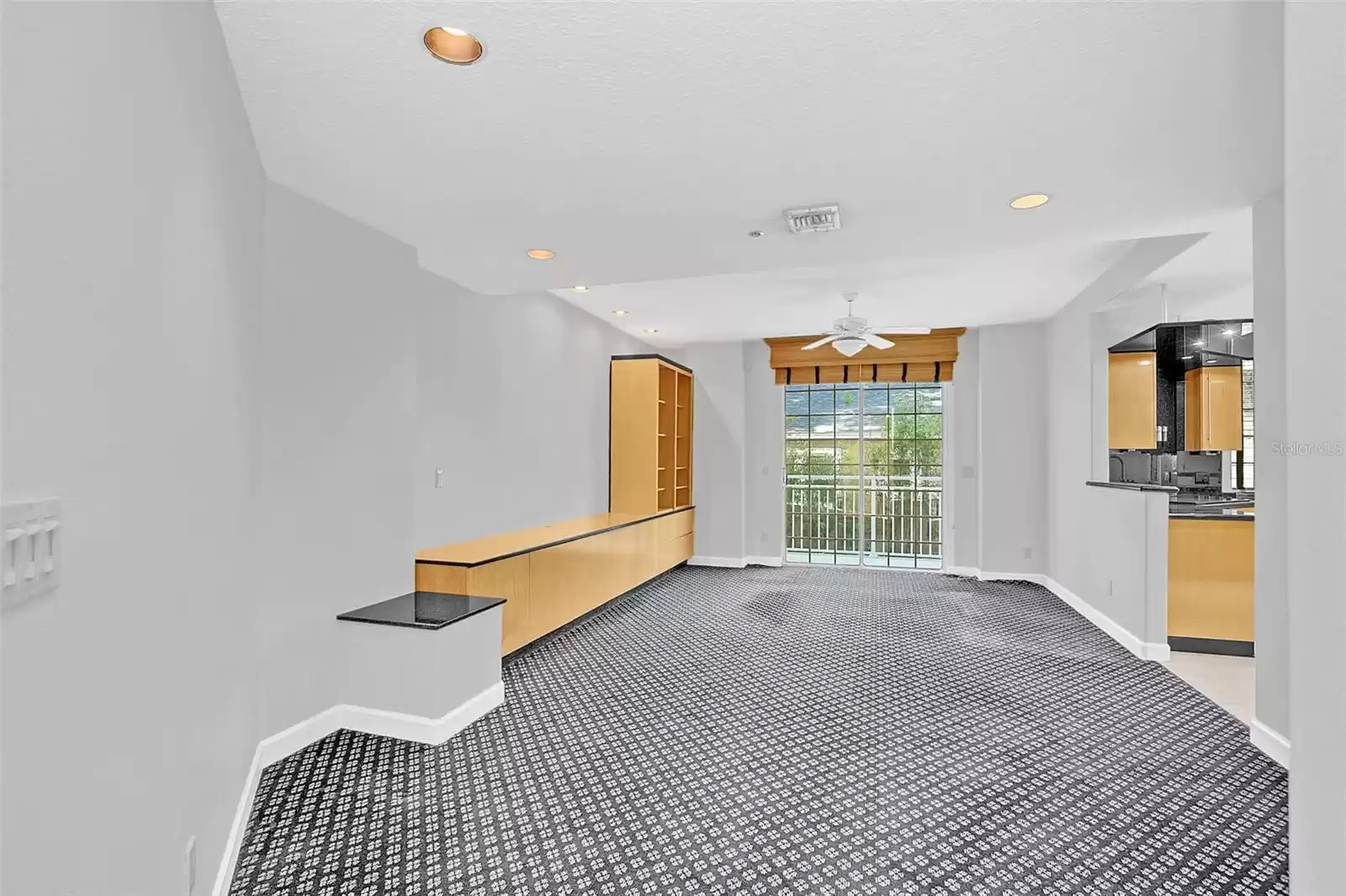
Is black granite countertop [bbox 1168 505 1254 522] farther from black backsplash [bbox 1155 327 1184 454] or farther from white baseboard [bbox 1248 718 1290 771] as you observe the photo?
white baseboard [bbox 1248 718 1290 771]

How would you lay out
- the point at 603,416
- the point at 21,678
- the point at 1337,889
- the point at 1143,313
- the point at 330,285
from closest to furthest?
the point at 21,678 → the point at 1337,889 → the point at 330,285 → the point at 1143,313 → the point at 603,416

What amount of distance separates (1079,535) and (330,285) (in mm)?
5793

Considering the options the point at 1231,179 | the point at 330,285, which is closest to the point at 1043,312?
the point at 1231,179

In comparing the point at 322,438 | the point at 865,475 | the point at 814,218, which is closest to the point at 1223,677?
the point at 814,218

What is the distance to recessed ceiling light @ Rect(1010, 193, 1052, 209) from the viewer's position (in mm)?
2699

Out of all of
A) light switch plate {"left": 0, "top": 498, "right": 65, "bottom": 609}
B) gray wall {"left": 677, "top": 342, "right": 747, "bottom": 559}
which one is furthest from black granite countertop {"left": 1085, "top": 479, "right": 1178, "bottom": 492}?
light switch plate {"left": 0, "top": 498, "right": 65, "bottom": 609}

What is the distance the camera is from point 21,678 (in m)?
0.84

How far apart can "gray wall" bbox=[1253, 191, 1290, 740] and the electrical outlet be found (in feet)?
12.8

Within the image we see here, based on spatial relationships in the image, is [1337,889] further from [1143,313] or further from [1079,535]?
[1079,535]

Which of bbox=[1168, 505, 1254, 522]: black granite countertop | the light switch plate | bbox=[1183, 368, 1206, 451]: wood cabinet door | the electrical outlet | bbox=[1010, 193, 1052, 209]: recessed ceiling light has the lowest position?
the electrical outlet

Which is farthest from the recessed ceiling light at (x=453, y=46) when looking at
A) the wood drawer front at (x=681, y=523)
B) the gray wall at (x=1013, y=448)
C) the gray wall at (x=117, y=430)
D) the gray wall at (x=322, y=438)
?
the gray wall at (x=1013, y=448)

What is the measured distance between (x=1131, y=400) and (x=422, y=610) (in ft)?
17.9

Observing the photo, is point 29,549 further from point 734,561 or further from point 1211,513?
point 734,561

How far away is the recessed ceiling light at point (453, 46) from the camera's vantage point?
1678 mm
